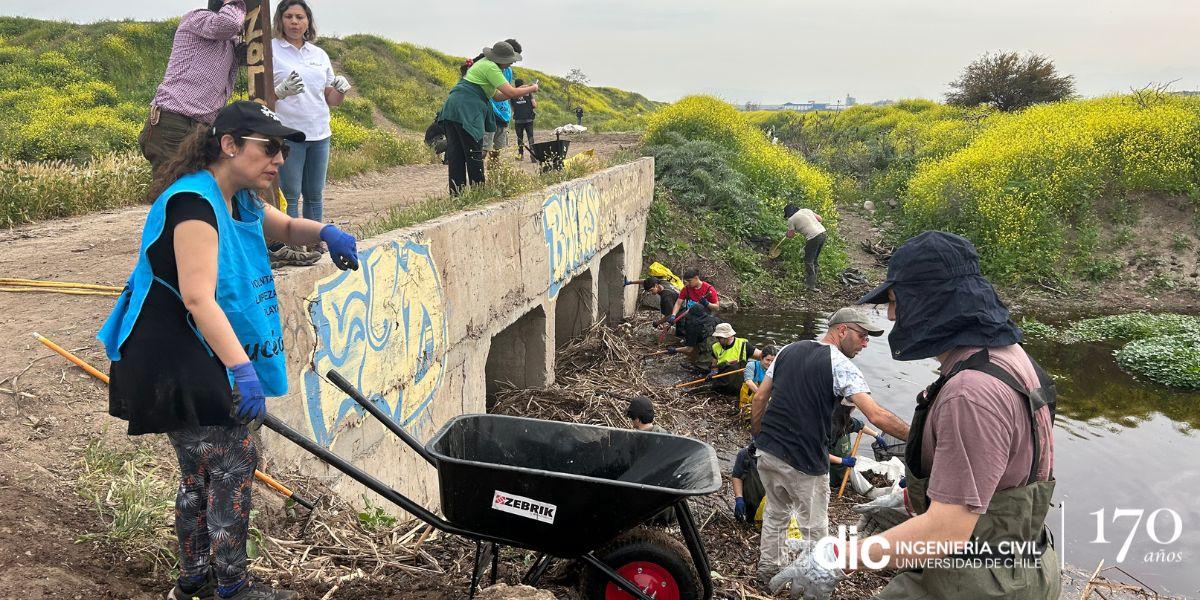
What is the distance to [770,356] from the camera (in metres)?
7.71

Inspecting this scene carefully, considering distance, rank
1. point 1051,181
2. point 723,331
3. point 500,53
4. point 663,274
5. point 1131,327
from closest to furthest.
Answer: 1. point 500,53
2. point 723,331
3. point 663,274
4. point 1131,327
5. point 1051,181

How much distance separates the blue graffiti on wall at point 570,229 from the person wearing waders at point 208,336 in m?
5.59

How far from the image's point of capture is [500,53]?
7.64 m

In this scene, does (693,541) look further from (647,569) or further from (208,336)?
(208,336)

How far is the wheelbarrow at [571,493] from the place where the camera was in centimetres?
293

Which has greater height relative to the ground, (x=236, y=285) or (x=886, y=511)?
(x=236, y=285)

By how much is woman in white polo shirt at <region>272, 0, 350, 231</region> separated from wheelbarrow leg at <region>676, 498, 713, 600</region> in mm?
3623

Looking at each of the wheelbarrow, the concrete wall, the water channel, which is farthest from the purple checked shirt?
the water channel

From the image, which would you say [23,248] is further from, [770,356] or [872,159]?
[872,159]

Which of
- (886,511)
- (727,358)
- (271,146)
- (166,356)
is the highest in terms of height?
(271,146)

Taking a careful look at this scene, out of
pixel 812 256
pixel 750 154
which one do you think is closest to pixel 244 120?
pixel 812 256

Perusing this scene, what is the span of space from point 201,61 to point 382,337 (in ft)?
6.51

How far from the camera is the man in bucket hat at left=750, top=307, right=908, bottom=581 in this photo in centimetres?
479

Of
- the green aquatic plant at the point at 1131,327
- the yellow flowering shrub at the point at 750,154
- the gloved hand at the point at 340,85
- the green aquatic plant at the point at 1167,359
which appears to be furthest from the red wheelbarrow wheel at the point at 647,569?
the yellow flowering shrub at the point at 750,154
